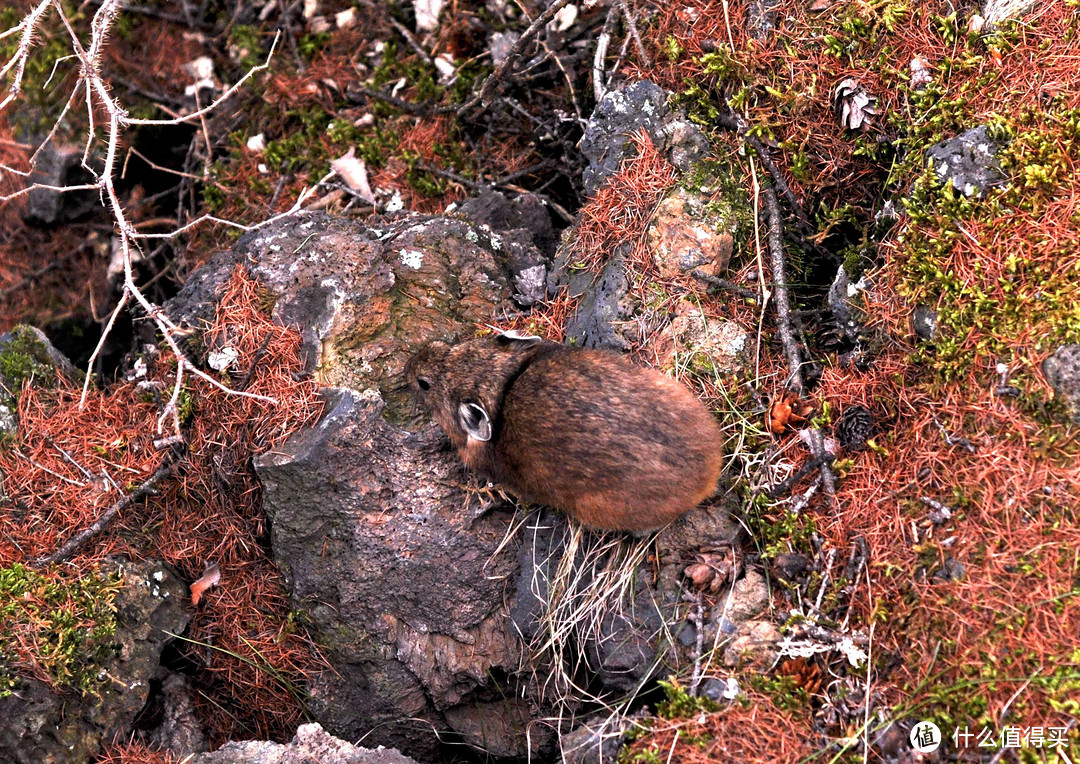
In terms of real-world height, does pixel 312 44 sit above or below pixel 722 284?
above

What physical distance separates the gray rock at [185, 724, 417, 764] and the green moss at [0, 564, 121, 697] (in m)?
0.72

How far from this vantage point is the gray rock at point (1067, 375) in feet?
11.3

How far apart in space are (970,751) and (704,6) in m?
4.26

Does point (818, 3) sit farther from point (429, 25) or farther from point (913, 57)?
point (429, 25)

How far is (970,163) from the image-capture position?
3.94 meters

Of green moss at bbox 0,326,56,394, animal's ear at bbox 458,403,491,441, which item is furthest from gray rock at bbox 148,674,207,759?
animal's ear at bbox 458,403,491,441

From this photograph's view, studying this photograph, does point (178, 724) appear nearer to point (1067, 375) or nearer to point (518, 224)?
point (518, 224)

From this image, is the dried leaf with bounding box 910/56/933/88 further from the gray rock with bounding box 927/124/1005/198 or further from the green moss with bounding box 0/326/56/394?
the green moss with bounding box 0/326/56/394

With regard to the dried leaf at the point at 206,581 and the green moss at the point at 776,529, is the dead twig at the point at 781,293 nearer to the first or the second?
the green moss at the point at 776,529

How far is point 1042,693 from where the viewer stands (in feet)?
10.4

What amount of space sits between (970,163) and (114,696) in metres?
5.06

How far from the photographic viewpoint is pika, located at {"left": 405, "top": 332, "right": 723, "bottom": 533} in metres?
3.80

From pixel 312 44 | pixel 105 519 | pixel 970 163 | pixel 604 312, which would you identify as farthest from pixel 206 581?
pixel 970 163

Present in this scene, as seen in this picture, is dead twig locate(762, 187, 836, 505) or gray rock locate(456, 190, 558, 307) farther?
gray rock locate(456, 190, 558, 307)
